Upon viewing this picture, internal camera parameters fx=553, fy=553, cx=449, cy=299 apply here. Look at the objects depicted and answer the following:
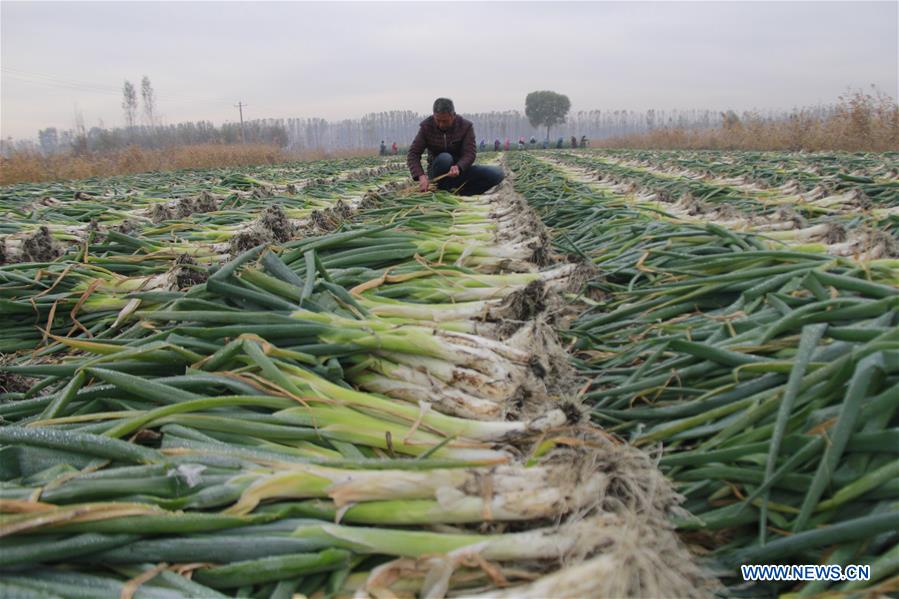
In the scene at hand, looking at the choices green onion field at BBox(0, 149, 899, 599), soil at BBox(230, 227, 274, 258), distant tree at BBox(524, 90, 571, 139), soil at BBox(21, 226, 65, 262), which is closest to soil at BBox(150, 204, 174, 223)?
soil at BBox(21, 226, 65, 262)

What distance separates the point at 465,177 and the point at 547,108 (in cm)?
7021

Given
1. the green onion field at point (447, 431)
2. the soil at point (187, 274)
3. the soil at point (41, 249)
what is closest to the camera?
the green onion field at point (447, 431)

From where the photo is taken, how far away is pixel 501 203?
17.6ft

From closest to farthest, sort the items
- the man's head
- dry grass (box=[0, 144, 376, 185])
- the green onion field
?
1. the green onion field
2. the man's head
3. dry grass (box=[0, 144, 376, 185])

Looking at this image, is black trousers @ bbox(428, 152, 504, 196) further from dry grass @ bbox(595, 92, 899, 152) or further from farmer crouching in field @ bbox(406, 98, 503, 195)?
dry grass @ bbox(595, 92, 899, 152)

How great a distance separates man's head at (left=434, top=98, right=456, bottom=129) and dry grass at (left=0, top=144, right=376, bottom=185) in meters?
14.9

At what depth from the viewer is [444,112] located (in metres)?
6.06

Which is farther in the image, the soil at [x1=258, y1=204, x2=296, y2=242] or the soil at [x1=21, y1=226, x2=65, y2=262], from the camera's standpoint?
the soil at [x1=258, y1=204, x2=296, y2=242]

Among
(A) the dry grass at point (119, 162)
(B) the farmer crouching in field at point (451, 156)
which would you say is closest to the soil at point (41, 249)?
(B) the farmer crouching in field at point (451, 156)

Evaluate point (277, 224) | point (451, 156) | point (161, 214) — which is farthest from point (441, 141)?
point (277, 224)

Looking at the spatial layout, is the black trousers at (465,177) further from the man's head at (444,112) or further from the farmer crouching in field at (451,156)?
the man's head at (444,112)

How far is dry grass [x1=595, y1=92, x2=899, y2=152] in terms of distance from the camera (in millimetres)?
15953

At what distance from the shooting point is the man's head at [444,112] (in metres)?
5.99

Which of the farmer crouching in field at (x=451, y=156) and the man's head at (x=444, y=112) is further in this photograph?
the farmer crouching in field at (x=451, y=156)
